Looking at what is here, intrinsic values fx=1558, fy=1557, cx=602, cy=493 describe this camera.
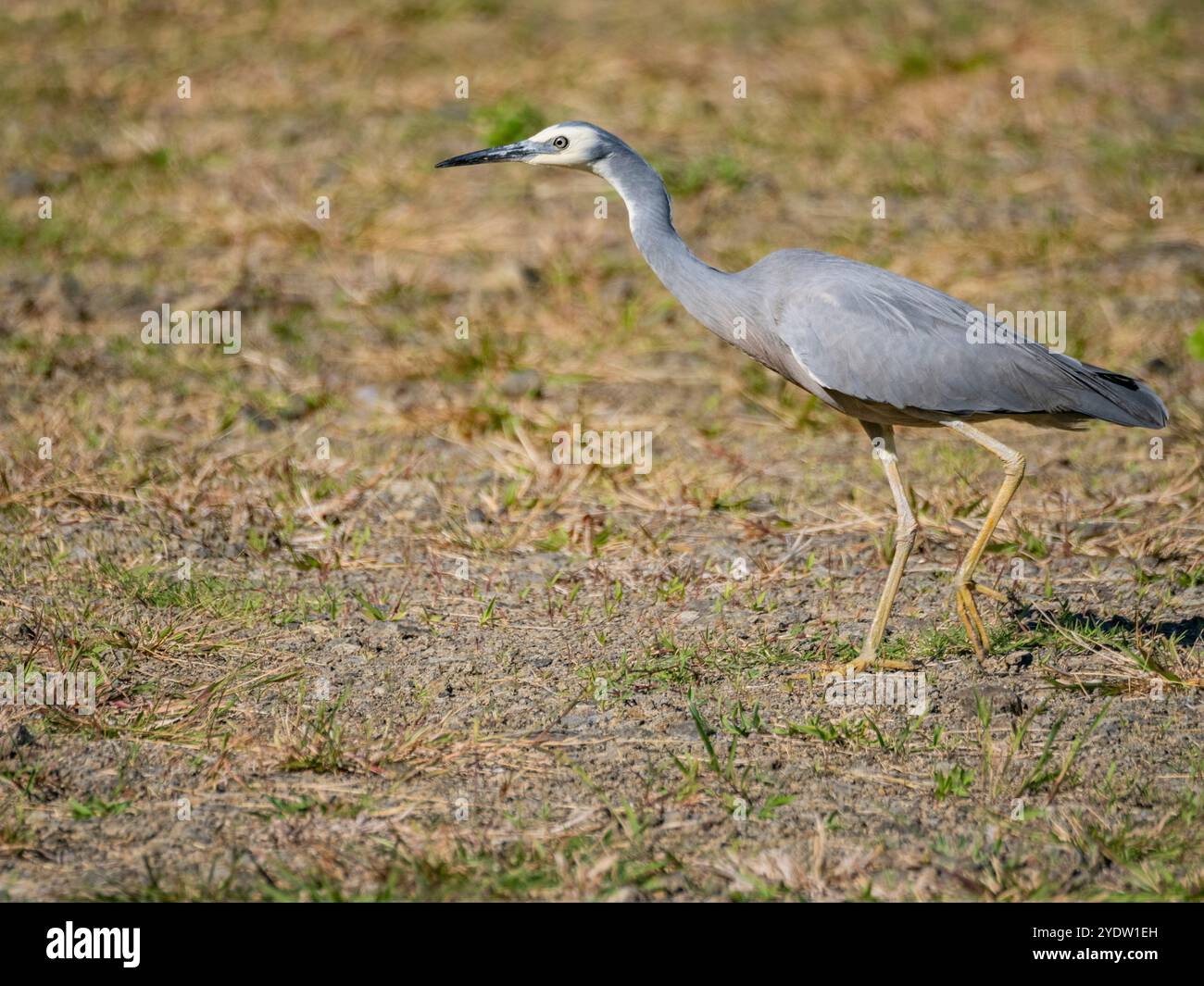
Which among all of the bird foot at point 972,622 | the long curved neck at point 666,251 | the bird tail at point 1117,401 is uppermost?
the long curved neck at point 666,251

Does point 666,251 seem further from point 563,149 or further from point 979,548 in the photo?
point 979,548

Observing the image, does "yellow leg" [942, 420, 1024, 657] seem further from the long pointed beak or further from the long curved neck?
the long pointed beak

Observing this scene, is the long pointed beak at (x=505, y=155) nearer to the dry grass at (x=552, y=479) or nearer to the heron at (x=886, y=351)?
the heron at (x=886, y=351)

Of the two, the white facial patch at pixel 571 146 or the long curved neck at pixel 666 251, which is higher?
the white facial patch at pixel 571 146

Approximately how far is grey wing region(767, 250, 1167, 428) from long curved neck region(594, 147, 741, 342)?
165 millimetres

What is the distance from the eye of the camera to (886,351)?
5.12 meters

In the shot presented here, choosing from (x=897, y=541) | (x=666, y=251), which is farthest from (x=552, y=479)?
(x=897, y=541)

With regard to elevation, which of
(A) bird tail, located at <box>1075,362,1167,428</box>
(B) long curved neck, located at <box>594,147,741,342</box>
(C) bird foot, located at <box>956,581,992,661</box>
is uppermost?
(B) long curved neck, located at <box>594,147,741,342</box>

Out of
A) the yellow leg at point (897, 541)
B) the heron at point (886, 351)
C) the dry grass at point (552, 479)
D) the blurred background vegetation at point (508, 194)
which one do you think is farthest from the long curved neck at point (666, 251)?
the blurred background vegetation at point (508, 194)

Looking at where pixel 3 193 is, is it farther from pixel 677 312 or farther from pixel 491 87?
pixel 677 312

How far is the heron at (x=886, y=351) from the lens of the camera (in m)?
5.11

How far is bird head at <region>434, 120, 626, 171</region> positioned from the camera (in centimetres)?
541

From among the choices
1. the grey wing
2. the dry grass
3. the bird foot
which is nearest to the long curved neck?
the grey wing

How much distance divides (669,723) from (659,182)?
192 centimetres
